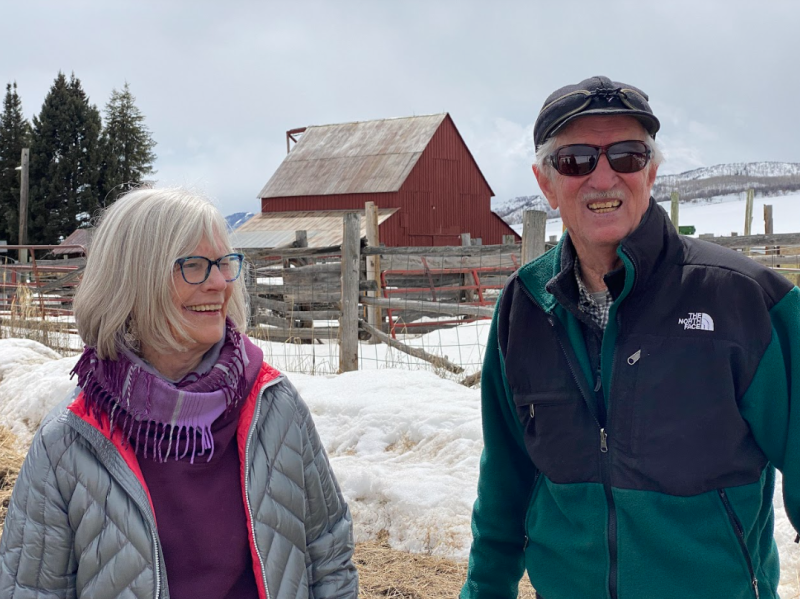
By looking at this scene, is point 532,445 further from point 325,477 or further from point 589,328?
point 325,477

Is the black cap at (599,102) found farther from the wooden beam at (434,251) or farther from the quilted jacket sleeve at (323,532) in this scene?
the wooden beam at (434,251)

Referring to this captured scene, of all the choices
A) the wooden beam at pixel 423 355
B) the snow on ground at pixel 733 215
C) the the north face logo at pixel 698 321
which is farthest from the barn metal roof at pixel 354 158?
the snow on ground at pixel 733 215

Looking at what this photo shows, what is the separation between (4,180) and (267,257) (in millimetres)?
37425

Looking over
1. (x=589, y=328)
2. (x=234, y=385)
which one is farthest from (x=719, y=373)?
(x=234, y=385)

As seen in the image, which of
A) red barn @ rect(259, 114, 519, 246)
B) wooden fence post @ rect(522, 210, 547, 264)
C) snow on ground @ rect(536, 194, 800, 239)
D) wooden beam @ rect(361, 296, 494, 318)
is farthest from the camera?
snow on ground @ rect(536, 194, 800, 239)

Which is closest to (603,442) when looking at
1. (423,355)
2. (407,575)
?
(407,575)

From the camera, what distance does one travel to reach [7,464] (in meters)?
5.09

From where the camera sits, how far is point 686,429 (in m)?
1.67

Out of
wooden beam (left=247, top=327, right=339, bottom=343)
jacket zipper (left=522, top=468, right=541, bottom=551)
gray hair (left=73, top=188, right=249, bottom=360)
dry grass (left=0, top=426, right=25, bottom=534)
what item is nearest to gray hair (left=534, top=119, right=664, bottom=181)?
jacket zipper (left=522, top=468, right=541, bottom=551)

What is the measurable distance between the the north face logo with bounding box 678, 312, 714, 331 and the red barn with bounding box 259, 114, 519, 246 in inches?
1100

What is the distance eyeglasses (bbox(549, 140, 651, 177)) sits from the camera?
1881 mm

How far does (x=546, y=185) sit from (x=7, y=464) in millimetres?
4547

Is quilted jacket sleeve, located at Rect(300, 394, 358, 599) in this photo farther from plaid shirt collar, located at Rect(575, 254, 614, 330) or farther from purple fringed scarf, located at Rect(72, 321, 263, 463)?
plaid shirt collar, located at Rect(575, 254, 614, 330)

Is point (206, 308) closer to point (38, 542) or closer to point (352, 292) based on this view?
point (38, 542)
